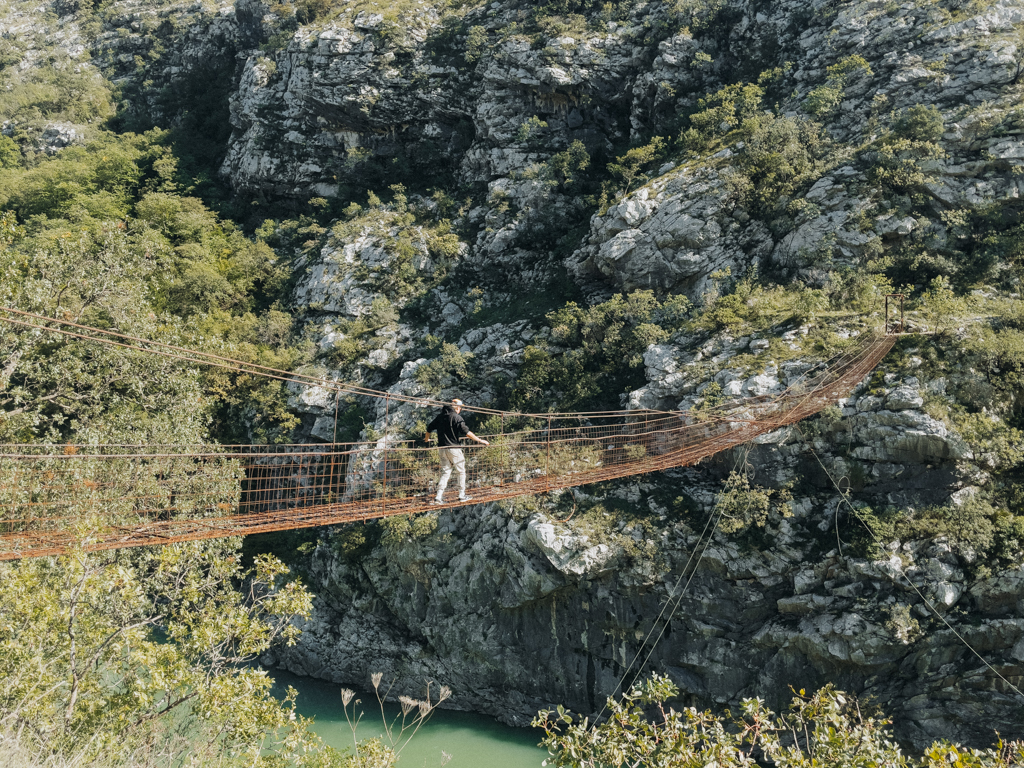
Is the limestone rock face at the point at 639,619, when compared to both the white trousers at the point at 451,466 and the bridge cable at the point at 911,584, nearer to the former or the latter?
the bridge cable at the point at 911,584

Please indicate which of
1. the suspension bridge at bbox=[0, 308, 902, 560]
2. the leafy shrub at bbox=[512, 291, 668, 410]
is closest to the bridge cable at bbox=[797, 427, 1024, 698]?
the suspension bridge at bbox=[0, 308, 902, 560]

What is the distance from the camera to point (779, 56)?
14.4m

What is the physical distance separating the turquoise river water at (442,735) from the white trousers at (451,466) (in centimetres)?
497

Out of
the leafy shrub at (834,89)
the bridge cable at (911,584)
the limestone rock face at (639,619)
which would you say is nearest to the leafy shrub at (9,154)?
the limestone rock face at (639,619)

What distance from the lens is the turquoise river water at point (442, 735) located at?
9.24m

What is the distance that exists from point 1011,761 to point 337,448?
12013 mm

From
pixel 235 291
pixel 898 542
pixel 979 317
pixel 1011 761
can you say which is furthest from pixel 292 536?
pixel 979 317

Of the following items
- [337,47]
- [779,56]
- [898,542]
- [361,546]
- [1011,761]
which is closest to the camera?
[1011,761]

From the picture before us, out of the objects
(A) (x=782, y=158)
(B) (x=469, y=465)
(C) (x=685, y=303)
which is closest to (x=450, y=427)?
(B) (x=469, y=465)

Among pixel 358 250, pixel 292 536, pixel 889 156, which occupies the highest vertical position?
pixel 889 156

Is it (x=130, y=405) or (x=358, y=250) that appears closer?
(x=130, y=405)

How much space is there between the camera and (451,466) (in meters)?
6.23

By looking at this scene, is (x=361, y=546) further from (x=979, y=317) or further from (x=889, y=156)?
(x=889, y=156)

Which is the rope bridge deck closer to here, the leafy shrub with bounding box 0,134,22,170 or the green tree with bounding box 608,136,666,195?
the green tree with bounding box 608,136,666,195
